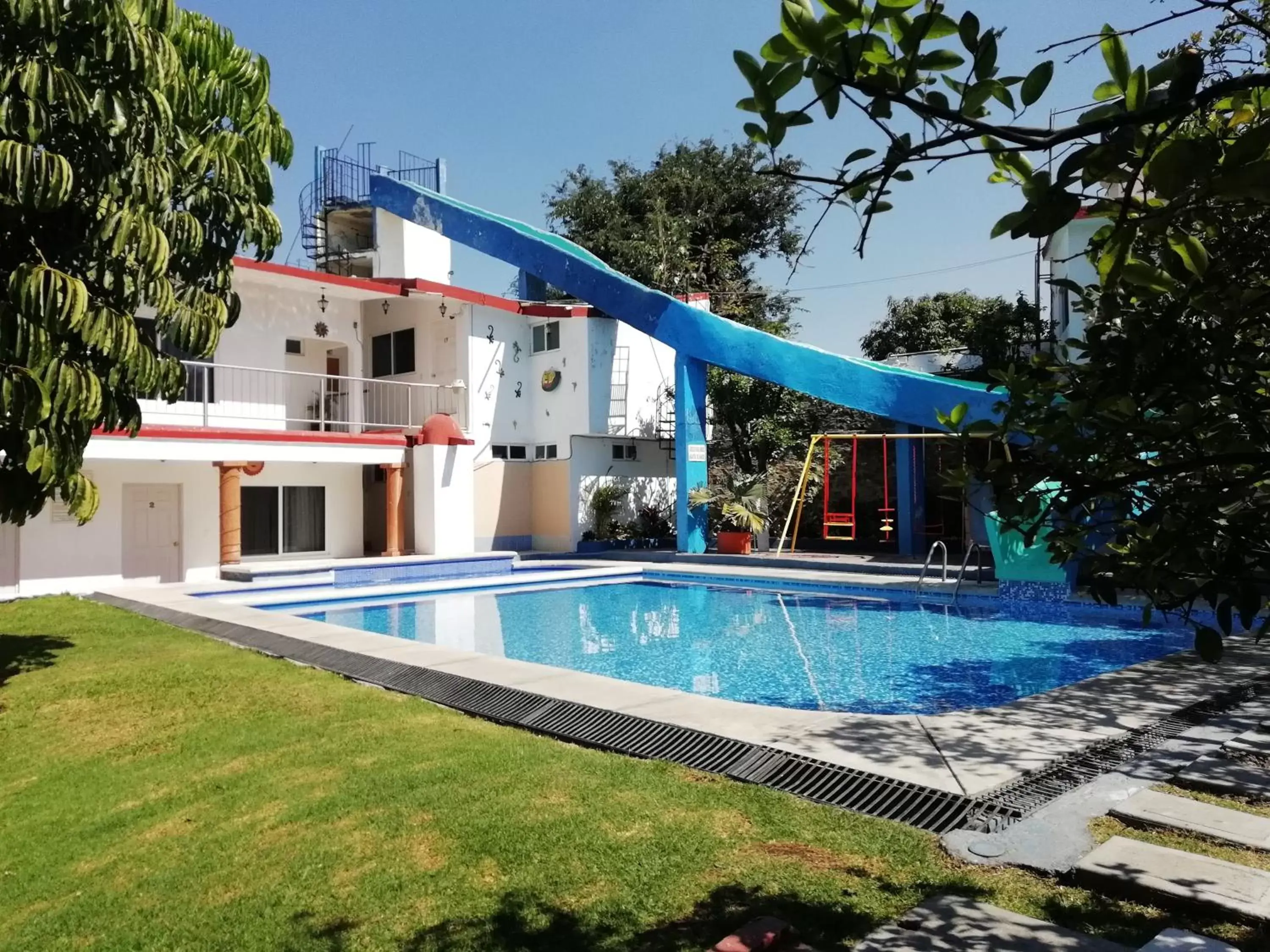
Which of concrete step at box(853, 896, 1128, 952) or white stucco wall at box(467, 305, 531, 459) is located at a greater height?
white stucco wall at box(467, 305, 531, 459)

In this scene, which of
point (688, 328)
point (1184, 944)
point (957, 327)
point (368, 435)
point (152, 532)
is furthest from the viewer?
point (957, 327)

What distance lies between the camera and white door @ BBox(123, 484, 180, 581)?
52.2ft

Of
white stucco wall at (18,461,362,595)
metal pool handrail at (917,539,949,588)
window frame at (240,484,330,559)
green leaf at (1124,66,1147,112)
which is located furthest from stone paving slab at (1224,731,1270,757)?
window frame at (240,484,330,559)

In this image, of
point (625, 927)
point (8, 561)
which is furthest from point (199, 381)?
point (625, 927)

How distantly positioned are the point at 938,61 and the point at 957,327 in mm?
27704

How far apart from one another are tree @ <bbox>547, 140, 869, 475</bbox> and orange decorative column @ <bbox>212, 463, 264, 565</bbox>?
1513cm

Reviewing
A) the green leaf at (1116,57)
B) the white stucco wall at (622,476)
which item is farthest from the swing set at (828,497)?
the green leaf at (1116,57)

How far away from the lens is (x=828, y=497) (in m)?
20.9

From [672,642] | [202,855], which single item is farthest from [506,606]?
[202,855]

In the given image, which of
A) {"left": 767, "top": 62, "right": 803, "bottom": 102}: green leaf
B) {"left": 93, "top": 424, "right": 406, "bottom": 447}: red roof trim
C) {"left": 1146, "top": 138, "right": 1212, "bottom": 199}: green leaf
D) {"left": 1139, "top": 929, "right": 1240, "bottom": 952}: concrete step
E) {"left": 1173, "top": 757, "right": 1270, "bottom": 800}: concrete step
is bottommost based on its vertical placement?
{"left": 1173, "top": 757, "right": 1270, "bottom": 800}: concrete step

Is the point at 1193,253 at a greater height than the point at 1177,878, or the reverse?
the point at 1193,253

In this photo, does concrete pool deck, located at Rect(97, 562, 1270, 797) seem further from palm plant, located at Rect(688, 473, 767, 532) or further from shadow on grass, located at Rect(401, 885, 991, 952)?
palm plant, located at Rect(688, 473, 767, 532)

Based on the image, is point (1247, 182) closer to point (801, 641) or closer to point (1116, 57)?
point (1116, 57)

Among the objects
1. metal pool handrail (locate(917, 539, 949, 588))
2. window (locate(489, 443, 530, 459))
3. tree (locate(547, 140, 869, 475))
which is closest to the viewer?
metal pool handrail (locate(917, 539, 949, 588))
